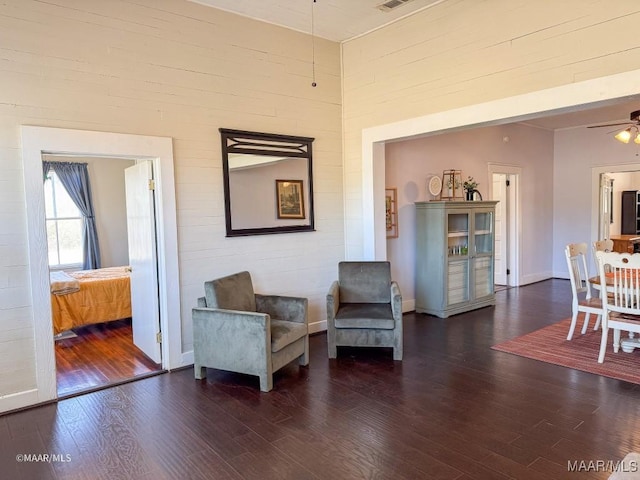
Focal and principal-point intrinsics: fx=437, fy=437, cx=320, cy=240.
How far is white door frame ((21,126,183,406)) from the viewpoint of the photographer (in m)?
3.31

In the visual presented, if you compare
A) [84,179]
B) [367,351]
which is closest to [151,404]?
[367,351]

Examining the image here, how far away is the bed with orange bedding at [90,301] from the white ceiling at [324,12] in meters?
3.13

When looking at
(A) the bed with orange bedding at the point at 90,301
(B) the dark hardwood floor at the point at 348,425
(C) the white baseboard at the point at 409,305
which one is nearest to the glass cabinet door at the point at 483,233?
(C) the white baseboard at the point at 409,305

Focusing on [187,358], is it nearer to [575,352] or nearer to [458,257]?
[458,257]

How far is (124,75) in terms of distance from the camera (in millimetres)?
→ 3715

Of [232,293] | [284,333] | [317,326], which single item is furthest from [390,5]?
[317,326]

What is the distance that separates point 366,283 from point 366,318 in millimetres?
582

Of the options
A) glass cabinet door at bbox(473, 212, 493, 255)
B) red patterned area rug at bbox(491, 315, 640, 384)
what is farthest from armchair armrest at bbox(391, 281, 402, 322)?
glass cabinet door at bbox(473, 212, 493, 255)

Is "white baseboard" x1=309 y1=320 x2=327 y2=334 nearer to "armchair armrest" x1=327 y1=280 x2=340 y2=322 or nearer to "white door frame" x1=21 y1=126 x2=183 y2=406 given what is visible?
"armchair armrest" x1=327 y1=280 x2=340 y2=322

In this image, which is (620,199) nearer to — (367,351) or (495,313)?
(495,313)

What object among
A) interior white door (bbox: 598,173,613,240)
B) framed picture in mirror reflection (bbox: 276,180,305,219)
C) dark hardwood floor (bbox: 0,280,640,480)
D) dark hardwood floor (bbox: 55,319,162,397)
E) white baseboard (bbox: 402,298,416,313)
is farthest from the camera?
interior white door (bbox: 598,173,613,240)

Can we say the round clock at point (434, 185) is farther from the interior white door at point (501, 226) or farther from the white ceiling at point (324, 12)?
the white ceiling at point (324, 12)

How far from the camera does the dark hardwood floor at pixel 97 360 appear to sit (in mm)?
3873

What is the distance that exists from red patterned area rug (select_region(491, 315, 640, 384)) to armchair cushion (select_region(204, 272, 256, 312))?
255 cm
